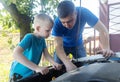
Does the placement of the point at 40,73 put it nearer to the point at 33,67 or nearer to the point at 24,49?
the point at 33,67

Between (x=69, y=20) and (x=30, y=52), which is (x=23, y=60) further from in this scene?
(x=69, y=20)

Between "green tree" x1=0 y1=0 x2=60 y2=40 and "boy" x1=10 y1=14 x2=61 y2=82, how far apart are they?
5.32 ft

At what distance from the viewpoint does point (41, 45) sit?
2574 millimetres

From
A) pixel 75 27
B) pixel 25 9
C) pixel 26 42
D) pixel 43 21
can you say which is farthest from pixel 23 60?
pixel 25 9

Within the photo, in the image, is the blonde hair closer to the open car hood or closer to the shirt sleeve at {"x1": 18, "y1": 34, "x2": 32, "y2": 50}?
the shirt sleeve at {"x1": 18, "y1": 34, "x2": 32, "y2": 50}

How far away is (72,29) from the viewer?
2.76 meters

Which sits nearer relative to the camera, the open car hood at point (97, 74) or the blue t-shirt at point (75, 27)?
the open car hood at point (97, 74)

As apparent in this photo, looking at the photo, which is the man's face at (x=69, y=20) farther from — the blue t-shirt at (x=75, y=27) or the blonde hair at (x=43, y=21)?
the blue t-shirt at (x=75, y=27)

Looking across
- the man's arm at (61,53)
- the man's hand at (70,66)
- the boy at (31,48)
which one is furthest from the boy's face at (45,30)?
the man's hand at (70,66)

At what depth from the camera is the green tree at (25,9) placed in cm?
432

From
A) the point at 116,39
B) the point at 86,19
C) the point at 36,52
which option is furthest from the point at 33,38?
the point at 116,39

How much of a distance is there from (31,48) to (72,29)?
0.47 m

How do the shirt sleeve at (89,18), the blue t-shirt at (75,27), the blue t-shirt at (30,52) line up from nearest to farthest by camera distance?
the blue t-shirt at (30,52) < the blue t-shirt at (75,27) < the shirt sleeve at (89,18)

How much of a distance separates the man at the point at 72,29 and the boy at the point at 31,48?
0.12 metres
